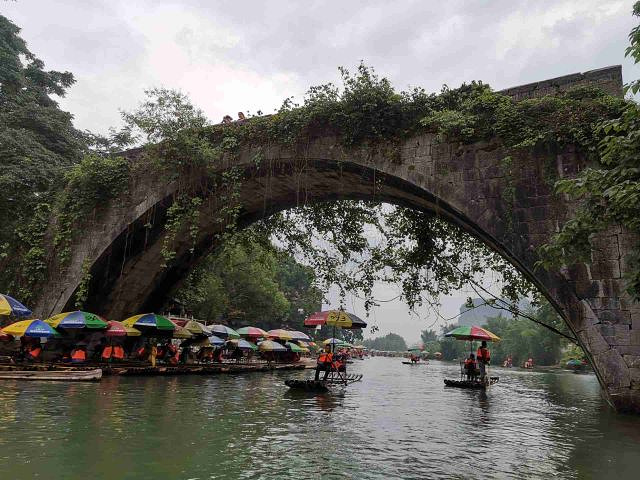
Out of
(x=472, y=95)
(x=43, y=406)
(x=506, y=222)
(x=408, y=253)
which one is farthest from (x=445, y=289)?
(x=43, y=406)

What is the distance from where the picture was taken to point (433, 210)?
45.4 feet

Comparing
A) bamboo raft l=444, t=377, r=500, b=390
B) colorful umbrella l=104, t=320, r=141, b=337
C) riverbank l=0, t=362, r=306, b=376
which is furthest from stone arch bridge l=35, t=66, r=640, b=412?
bamboo raft l=444, t=377, r=500, b=390

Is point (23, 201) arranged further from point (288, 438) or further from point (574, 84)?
point (574, 84)

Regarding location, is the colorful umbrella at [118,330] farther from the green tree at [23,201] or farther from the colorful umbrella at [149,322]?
the green tree at [23,201]

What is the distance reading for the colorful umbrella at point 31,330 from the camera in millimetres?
14047

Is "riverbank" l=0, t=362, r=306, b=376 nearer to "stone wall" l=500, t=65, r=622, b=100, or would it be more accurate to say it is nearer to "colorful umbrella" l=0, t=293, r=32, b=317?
"colorful umbrella" l=0, t=293, r=32, b=317

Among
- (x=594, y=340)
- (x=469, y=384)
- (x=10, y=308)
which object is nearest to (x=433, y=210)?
(x=594, y=340)

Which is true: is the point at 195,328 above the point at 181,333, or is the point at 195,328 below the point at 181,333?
above

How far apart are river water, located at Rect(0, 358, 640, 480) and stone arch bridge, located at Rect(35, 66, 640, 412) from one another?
1910mm

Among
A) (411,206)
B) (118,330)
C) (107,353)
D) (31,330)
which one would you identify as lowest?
(107,353)

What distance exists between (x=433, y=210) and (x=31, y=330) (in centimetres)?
1189

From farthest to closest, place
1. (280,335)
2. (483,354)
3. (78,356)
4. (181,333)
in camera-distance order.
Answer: (280,335), (181,333), (483,354), (78,356)

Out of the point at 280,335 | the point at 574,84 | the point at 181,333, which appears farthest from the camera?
the point at 280,335

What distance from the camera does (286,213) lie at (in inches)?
691
